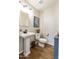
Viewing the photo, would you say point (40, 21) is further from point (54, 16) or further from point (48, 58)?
point (48, 58)

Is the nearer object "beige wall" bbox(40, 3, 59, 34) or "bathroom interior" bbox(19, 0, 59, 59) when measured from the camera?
"bathroom interior" bbox(19, 0, 59, 59)

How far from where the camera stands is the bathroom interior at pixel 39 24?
10.1 feet

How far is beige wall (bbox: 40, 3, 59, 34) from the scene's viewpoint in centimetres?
375

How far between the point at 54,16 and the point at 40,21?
3.53 feet

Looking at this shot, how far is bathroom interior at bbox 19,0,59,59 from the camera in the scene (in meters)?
3.09

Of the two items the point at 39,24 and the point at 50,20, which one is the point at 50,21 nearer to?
the point at 50,20

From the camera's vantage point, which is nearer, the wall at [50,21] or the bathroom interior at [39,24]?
the bathroom interior at [39,24]

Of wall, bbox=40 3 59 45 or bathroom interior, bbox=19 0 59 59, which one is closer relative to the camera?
bathroom interior, bbox=19 0 59 59

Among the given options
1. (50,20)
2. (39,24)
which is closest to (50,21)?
(50,20)

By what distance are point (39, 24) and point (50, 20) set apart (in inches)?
32.0

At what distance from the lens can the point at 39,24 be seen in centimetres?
454

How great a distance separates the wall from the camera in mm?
3761
